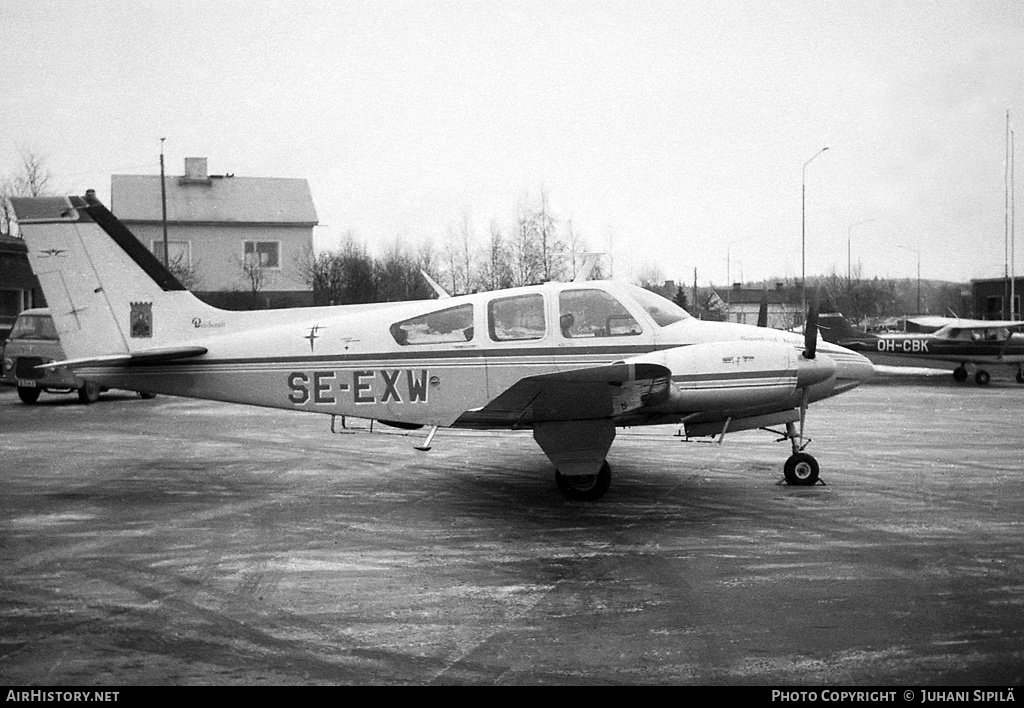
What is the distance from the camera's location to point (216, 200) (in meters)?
49.3

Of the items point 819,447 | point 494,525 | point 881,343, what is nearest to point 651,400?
point 494,525

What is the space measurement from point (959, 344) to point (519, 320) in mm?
23275

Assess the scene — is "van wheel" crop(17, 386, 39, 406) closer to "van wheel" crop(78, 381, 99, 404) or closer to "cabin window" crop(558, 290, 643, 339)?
"van wheel" crop(78, 381, 99, 404)

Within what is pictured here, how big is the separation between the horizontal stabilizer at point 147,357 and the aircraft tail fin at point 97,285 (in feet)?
0.72

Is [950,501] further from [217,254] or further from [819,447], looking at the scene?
[217,254]

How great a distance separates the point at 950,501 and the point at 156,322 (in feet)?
29.3

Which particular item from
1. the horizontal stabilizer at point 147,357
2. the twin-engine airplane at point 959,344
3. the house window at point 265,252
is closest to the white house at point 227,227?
the house window at point 265,252

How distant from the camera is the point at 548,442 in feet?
30.5

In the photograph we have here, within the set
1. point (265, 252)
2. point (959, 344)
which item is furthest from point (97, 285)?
point (265, 252)

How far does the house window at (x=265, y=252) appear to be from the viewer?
4762 centimetres

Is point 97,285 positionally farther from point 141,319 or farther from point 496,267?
point 496,267

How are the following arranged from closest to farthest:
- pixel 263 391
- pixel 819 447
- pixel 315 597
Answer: pixel 315 597 → pixel 263 391 → pixel 819 447

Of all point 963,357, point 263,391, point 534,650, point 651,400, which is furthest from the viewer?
point 963,357

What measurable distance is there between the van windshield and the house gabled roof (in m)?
26.6
